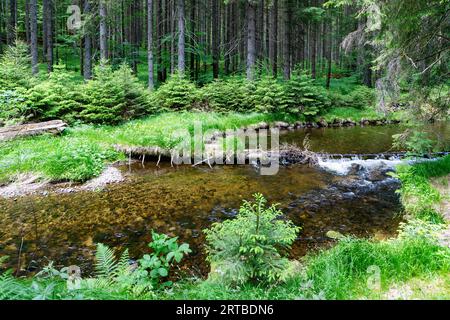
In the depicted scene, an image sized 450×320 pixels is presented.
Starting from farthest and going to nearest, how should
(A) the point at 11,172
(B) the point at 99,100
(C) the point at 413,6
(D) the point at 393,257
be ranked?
(B) the point at 99,100
(A) the point at 11,172
(C) the point at 413,6
(D) the point at 393,257

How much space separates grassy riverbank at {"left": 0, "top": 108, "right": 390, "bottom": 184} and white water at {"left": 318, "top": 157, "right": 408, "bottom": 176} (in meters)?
2.06

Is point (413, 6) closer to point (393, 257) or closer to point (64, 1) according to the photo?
point (393, 257)

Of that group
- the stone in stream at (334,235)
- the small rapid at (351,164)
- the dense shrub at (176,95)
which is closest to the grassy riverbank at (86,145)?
the dense shrub at (176,95)

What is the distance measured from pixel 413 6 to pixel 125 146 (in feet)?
29.4

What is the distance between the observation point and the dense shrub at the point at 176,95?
15.5 m

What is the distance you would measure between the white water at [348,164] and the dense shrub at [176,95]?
25.4 ft

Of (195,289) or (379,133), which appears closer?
(195,289)

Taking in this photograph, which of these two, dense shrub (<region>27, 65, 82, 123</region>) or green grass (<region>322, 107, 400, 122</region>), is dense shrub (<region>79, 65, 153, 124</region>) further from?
green grass (<region>322, 107, 400, 122</region>)

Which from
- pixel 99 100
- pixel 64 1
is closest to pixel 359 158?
pixel 99 100

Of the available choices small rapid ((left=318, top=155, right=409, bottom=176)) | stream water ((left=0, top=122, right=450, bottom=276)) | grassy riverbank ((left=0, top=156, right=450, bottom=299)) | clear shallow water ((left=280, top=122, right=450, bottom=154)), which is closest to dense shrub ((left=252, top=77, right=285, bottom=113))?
clear shallow water ((left=280, top=122, right=450, bottom=154))

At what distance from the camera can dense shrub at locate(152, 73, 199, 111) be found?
15.5 metres

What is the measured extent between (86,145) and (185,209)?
4713 mm

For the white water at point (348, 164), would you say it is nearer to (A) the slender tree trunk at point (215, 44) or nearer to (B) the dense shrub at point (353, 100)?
(B) the dense shrub at point (353, 100)

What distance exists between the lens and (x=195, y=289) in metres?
3.47
